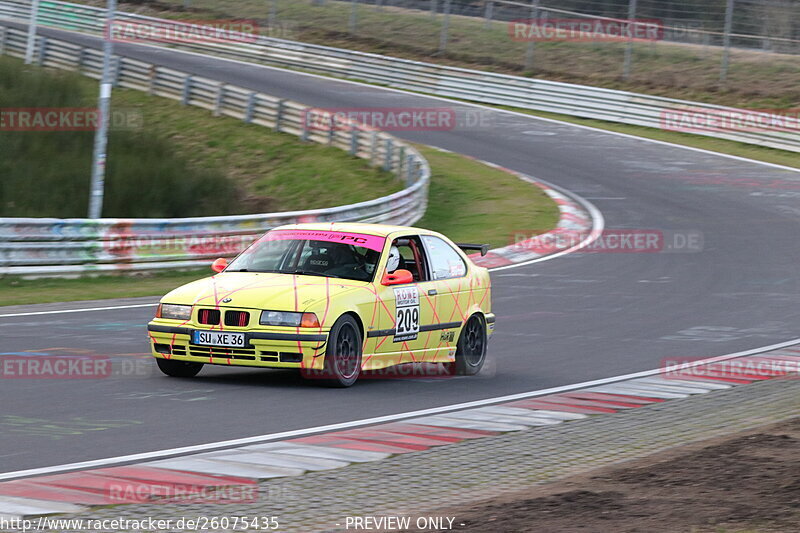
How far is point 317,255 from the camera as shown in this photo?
36.4ft

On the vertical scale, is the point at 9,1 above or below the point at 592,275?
above

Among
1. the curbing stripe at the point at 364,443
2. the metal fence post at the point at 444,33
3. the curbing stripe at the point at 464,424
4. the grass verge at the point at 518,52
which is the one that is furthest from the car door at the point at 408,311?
the metal fence post at the point at 444,33

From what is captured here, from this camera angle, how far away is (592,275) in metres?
20.2

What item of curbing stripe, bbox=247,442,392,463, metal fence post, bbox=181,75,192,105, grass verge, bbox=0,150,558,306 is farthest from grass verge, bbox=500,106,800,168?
curbing stripe, bbox=247,442,392,463

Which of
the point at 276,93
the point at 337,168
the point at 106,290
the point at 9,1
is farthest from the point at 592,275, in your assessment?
the point at 9,1

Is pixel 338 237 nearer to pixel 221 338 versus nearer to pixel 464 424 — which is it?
pixel 221 338

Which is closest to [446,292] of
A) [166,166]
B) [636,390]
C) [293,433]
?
[636,390]

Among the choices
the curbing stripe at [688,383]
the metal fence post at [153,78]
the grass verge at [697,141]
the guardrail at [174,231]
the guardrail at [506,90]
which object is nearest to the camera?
the curbing stripe at [688,383]

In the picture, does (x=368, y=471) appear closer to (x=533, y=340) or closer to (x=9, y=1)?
(x=533, y=340)

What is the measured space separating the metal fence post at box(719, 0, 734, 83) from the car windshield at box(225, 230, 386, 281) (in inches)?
1200

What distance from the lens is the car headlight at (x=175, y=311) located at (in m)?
10.2

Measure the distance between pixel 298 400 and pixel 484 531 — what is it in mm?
4199

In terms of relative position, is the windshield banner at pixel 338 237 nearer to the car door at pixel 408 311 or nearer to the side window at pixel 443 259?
the car door at pixel 408 311

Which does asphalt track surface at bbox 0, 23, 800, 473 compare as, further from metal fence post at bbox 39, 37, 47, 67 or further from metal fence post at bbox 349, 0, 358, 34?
metal fence post at bbox 39, 37, 47, 67
